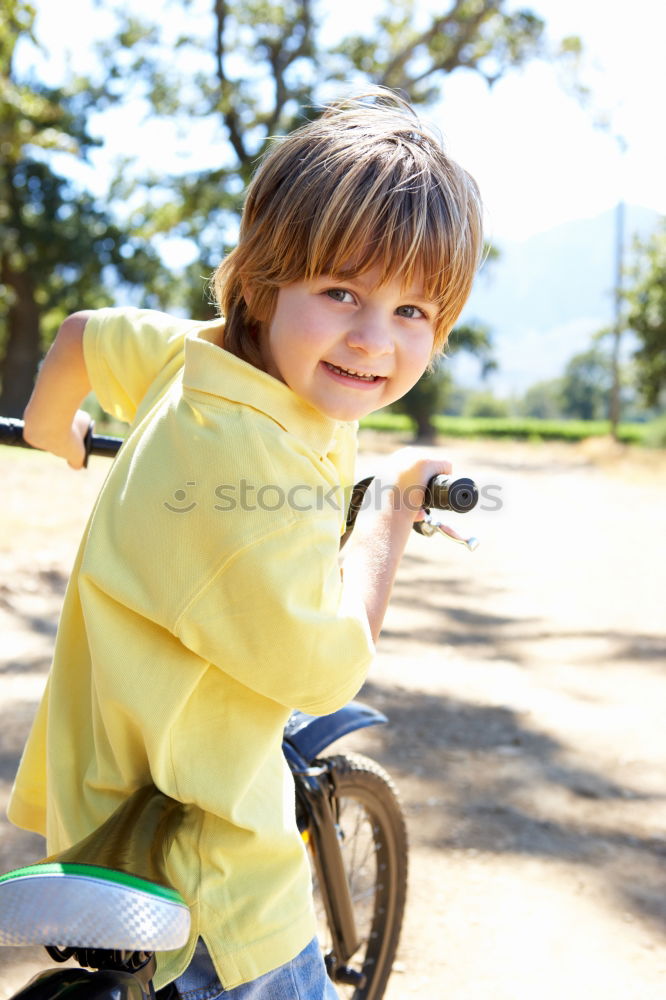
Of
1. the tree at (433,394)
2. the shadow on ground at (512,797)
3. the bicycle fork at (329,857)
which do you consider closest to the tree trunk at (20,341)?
the tree at (433,394)

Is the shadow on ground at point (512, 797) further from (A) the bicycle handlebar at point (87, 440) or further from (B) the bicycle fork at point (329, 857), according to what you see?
(A) the bicycle handlebar at point (87, 440)

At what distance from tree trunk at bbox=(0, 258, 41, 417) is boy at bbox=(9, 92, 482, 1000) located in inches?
884

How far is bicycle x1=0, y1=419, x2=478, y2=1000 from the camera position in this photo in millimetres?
865

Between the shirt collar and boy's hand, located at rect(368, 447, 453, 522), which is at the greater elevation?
the shirt collar

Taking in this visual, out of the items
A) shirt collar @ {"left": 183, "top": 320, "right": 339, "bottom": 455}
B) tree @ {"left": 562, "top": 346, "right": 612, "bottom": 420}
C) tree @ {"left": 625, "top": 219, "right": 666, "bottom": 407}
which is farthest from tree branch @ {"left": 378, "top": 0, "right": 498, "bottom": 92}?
tree @ {"left": 562, "top": 346, "right": 612, "bottom": 420}

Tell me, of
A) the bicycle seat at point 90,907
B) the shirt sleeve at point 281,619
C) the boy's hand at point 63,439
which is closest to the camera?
the bicycle seat at point 90,907

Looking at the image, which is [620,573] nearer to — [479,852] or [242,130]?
[479,852]

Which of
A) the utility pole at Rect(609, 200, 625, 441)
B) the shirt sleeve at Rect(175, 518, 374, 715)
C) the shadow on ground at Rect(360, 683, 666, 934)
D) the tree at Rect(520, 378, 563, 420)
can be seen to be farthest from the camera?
the tree at Rect(520, 378, 563, 420)

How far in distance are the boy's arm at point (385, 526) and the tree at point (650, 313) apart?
25.2m

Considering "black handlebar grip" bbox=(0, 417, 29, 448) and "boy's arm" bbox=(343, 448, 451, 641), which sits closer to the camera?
"boy's arm" bbox=(343, 448, 451, 641)

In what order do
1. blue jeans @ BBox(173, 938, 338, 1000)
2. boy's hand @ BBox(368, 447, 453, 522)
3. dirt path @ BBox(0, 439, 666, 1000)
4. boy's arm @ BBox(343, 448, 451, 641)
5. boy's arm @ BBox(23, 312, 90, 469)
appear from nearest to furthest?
blue jeans @ BBox(173, 938, 338, 1000), boy's arm @ BBox(343, 448, 451, 641), boy's hand @ BBox(368, 447, 453, 522), boy's arm @ BBox(23, 312, 90, 469), dirt path @ BBox(0, 439, 666, 1000)

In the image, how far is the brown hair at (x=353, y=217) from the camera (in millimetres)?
1186

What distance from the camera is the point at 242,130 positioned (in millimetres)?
18109

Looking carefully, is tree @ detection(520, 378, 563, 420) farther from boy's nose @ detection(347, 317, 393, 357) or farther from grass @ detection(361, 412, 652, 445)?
boy's nose @ detection(347, 317, 393, 357)
